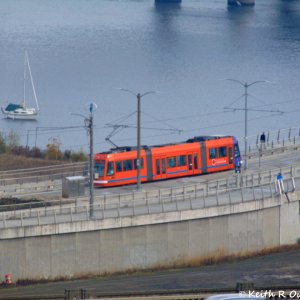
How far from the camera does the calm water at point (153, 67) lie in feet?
234

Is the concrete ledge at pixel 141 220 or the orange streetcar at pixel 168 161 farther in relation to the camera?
the orange streetcar at pixel 168 161

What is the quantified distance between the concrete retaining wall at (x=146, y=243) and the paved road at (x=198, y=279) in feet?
1.76

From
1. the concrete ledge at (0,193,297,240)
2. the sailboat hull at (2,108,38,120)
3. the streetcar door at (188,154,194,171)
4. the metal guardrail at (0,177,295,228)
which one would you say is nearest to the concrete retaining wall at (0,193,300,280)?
the concrete ledge at (0,193,297,240)

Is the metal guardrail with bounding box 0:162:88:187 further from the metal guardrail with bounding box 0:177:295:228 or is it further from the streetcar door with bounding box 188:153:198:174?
the metal guardrail with bounding box 0:177:295:228

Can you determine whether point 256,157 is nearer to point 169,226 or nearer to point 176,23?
point 169,226

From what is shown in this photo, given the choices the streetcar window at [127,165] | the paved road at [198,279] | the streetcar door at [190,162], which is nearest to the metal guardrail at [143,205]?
the paved road at [198,279]

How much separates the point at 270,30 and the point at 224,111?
53596 millimetres

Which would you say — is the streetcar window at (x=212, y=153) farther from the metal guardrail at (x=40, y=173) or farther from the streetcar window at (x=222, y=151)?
the metal guardrail at (x=40, y=173)

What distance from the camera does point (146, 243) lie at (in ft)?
110

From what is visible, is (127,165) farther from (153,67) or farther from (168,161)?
(153,67)

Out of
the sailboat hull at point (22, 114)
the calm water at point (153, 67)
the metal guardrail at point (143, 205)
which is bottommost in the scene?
the metal guardrail at point (143, 205)

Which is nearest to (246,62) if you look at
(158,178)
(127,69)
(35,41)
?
(127,69)

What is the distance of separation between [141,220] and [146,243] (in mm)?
705

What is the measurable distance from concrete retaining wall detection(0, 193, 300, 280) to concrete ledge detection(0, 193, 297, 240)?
0.36ft
